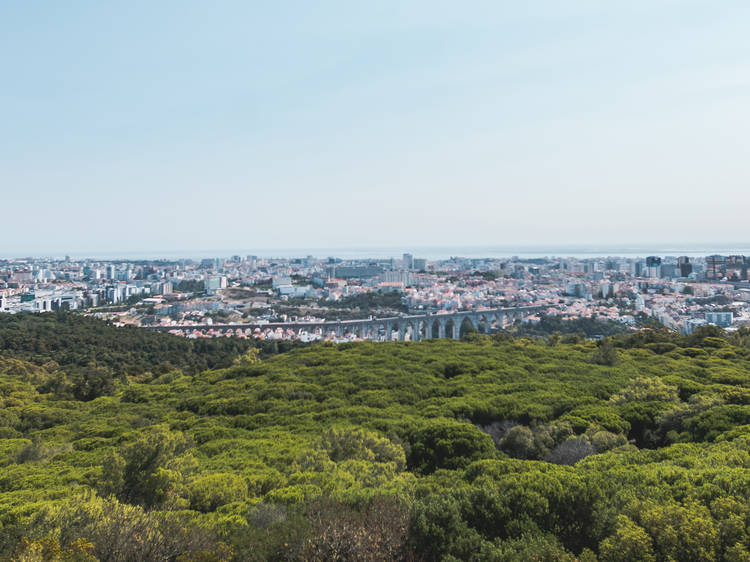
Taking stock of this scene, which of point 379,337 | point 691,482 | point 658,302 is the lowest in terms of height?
point 379,337

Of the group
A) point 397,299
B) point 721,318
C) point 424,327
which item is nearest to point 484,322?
point 424,327

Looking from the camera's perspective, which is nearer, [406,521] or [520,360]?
[406,521]

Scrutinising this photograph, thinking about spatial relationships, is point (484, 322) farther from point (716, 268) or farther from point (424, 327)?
point (716, 268)

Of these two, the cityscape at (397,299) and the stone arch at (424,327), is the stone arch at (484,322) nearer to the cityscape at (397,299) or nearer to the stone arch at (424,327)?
the cityscape at (397,299)

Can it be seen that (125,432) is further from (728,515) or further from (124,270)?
(124,270)

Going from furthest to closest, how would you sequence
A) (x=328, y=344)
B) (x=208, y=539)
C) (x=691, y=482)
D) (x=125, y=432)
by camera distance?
1. (x=328, y=344)
2. (x=125, y=432)
3. (x=691, y=482)
4. (x=208, y=539)

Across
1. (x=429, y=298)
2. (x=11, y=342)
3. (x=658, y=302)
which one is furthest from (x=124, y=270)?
(x=658, y=302)

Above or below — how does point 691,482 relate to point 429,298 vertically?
above
